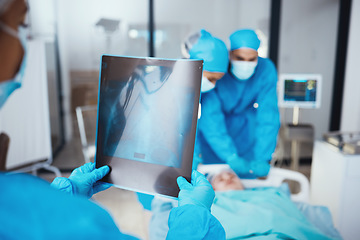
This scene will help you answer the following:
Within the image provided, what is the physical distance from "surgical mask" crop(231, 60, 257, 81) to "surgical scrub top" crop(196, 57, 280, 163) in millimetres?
69

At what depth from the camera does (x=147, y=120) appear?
0.77 meters

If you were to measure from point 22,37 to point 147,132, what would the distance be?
0.41 metres

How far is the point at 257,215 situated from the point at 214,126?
47cm

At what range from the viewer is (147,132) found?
771mm

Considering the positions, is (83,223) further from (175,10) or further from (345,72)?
(345,72)

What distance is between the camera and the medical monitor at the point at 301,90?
99.3 inches

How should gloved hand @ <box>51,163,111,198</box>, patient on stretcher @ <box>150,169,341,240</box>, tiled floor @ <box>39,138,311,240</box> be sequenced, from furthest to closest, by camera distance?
tiled floor @ <box>39,138,311,240</box>
patient on stretcher @ <box>150,169,341,240</box>
gloved hand @ <box>51,163,111,198</box>

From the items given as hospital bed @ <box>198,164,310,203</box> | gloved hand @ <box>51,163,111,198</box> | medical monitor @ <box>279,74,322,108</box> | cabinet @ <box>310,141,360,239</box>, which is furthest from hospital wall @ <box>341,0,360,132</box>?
gloved hand @ <box>51,163,111,198</box>

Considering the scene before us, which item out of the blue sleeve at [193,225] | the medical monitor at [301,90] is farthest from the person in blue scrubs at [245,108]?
the medical monitor at [301,90]

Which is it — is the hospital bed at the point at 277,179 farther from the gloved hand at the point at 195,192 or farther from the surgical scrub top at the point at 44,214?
the surgical scrub top at the point at 44,214

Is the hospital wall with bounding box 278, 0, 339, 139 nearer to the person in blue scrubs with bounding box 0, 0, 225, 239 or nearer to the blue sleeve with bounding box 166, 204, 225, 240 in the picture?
the blue sleeve with bounding box 166, 204, 225, 240

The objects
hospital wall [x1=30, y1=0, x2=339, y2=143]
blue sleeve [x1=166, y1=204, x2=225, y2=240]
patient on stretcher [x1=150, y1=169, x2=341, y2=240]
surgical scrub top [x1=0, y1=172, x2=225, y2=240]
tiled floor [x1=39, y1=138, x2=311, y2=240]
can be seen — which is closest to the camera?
surgical scrub top [x1=0, y1=172, x2=225, y2=240]

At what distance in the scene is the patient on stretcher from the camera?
1.12m

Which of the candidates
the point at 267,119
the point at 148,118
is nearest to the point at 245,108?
the point at 267,119
